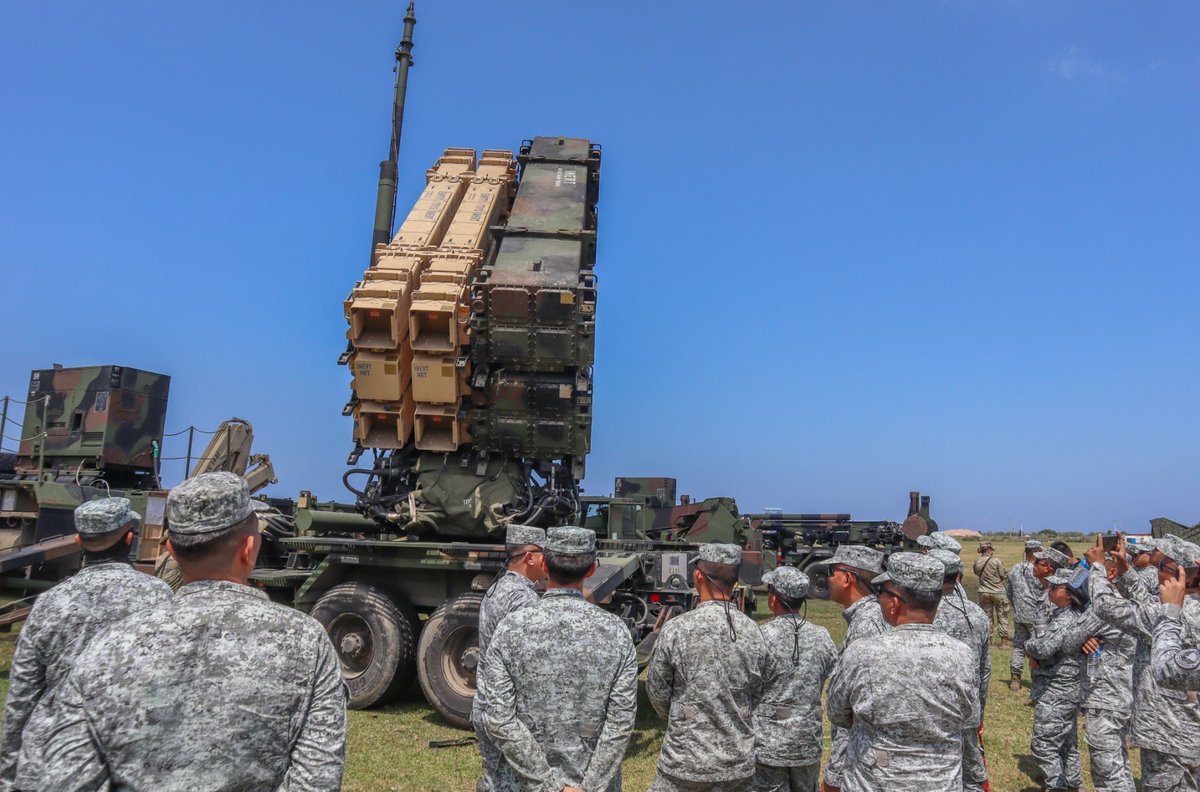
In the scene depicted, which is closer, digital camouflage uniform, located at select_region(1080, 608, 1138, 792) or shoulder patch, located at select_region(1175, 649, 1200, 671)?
shoulder patch, located at select_region(1175, 649, 1200, 671)

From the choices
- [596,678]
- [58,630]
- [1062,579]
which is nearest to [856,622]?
[596,678]

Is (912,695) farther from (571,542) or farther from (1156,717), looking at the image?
(1156,717)

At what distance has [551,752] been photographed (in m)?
3.12

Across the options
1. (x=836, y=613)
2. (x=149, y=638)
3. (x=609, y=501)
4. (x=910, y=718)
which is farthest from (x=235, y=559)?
(x=836, y=613)

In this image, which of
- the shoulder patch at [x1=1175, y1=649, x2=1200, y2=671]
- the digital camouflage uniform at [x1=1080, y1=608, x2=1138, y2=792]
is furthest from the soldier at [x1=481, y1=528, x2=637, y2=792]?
the digital camouflage uniform at [x1=1080, y1=608, x2=1138, y2=792]

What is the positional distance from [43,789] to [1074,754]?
6614 mm

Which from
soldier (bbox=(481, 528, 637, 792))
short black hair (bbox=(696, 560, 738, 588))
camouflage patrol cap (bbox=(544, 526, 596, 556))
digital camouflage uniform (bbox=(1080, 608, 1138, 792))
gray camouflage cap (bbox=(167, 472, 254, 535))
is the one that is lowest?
digital camouflage uniform (bbox=(1080, 608, 1138, 792))

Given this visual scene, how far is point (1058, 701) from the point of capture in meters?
6.29

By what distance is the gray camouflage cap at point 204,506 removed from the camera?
2.08 meters

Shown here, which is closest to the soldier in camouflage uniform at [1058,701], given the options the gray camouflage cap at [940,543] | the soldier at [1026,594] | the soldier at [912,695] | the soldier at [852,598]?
the gray camouflage cap at [940,543]

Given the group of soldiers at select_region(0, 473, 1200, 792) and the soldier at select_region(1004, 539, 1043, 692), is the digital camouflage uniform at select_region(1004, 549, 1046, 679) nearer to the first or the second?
the soldier at select_region(1004, 539, 1043, 692)

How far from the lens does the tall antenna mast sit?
10.6 metres

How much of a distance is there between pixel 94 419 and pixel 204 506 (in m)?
14.3

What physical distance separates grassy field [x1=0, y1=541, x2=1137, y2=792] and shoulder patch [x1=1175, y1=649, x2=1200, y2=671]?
307 cm
